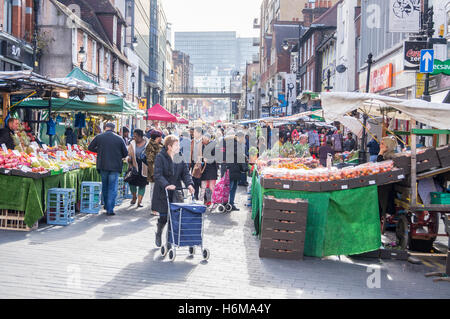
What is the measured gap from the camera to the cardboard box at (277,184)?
8.02m

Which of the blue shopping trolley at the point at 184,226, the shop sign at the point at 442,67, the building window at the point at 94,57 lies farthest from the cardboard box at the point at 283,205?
the building window at the point at 94,57

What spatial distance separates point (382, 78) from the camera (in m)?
24.1

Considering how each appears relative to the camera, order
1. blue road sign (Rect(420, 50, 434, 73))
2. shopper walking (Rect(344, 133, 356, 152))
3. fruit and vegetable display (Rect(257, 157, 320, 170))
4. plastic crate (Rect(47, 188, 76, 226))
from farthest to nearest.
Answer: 1. shopper walking (Rect(344, 133, 356, 152))
2. blue road sign (Rect(420, 50, 434, 73))
3. fruit and vegetable display (Rect(257, 157, 320, 170))
4. plastic crate (Rect(47, 188, 76, 226))

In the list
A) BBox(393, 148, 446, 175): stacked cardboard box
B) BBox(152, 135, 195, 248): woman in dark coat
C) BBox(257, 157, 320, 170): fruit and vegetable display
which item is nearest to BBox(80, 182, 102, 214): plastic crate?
BBox(152, 135, 195, 248): woman in dark coat

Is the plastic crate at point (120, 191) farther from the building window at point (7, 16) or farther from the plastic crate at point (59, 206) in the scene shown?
the building window at point (7, 16)

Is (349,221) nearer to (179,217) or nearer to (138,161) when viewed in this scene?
(179,217)

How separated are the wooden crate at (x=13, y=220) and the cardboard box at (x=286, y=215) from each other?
4.52m

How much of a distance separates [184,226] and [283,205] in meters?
1.61

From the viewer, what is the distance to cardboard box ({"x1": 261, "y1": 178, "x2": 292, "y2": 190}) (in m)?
8.02

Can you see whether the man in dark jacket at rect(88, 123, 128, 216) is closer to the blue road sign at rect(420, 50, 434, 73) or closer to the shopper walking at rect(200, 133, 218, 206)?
the shopper walking at rect(200, 133, 218, 206)

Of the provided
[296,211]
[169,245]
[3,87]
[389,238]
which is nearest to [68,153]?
[3,87]

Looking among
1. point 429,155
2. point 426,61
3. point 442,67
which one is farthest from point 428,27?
point 429,155

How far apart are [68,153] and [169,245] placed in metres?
5.36

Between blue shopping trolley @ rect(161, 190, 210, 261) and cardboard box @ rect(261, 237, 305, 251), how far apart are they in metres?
0.99
